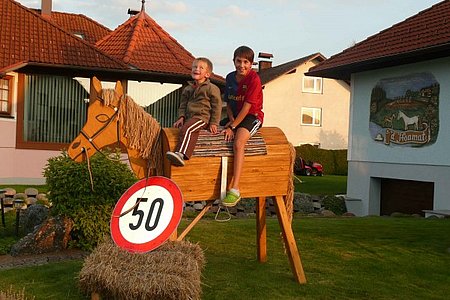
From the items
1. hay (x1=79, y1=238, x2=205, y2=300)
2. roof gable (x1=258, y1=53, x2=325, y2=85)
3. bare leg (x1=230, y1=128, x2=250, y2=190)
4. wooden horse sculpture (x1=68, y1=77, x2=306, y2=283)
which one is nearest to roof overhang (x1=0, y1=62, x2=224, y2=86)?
wooden horse sculpture (x1=68, y1=77, x2=306, y2=283)

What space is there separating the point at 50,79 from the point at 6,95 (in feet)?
4.79

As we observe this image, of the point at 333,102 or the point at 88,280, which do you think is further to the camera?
the point at 333,102

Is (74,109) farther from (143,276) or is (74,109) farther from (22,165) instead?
(143,276)

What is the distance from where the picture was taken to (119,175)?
8656 mm

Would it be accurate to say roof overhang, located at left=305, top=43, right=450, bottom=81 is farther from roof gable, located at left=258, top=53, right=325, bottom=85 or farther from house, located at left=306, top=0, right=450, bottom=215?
roof gable, located at left=258, top=53, right=325, bottom=85

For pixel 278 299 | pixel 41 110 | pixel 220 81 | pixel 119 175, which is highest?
A: pixel 220 81

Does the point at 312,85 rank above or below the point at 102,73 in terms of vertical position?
above

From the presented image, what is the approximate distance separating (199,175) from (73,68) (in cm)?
1302

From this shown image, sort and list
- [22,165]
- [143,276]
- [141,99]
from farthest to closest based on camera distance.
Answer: [141,99], [22,165], [143,276]

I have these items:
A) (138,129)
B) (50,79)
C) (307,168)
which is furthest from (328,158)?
(138,129)

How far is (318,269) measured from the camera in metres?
7.35

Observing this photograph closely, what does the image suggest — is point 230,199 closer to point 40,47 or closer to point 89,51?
point 89,51

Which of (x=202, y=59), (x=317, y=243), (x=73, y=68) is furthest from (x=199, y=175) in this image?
(x=73, y=68)

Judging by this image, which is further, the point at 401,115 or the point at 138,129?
the point at 401,115
